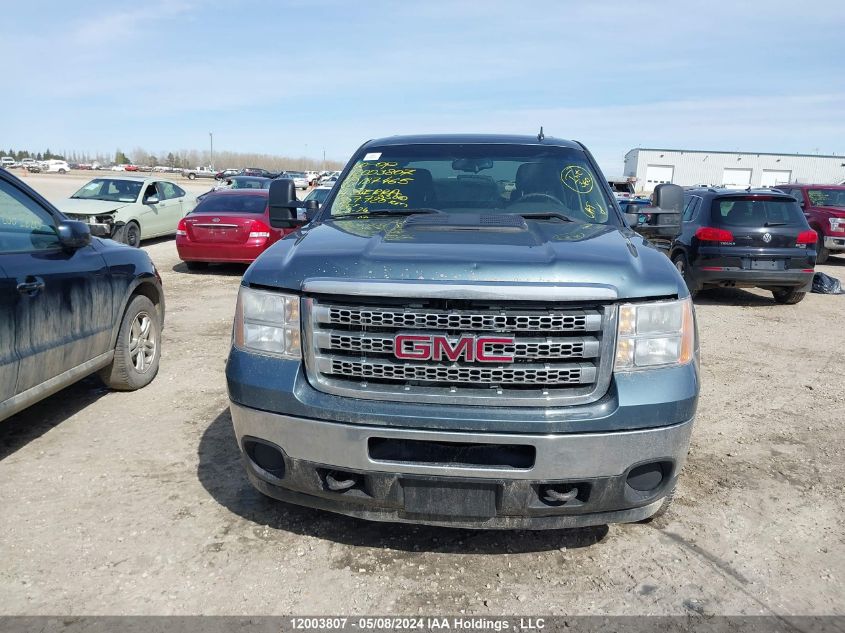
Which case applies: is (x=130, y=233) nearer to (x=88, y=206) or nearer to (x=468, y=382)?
(x=88, y=206)

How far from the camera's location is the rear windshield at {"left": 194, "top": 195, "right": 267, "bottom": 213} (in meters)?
12.4

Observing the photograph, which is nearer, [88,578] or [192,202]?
[88,578]

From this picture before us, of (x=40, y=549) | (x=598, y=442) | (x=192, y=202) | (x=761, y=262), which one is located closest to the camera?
(x=598, y=442)

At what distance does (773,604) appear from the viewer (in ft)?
9.16

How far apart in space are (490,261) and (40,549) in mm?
2399

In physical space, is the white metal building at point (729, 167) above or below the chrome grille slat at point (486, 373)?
above

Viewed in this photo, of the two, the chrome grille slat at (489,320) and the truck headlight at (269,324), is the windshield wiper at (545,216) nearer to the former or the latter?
the chrome grille slat at (489,320)

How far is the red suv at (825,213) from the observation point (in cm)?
1465

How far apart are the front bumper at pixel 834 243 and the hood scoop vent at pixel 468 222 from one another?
13.8 meters

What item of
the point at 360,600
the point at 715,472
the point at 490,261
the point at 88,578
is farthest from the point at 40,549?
the point at 715,472

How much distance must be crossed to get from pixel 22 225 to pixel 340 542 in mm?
2786

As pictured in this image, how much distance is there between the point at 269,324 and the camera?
Result: 9.49 feet

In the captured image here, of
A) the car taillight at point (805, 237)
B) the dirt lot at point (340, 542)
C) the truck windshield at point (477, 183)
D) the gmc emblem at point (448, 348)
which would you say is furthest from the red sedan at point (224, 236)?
the gmc emblem at point (448, 348)

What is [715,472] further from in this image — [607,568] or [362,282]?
[362,282]
